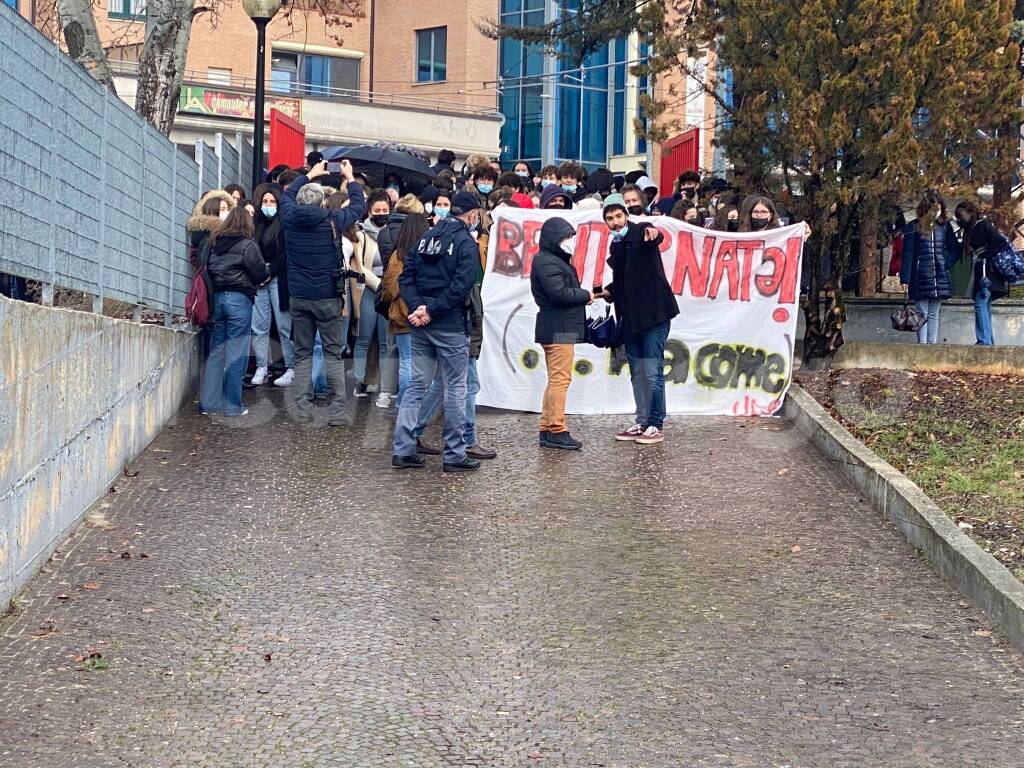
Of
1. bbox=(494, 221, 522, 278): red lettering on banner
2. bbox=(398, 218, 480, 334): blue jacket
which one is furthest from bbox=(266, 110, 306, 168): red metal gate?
bbox=(398, 218, 480, 334): blue jacket

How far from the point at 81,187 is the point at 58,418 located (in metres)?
2.05

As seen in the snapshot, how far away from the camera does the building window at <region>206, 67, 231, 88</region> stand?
158ft

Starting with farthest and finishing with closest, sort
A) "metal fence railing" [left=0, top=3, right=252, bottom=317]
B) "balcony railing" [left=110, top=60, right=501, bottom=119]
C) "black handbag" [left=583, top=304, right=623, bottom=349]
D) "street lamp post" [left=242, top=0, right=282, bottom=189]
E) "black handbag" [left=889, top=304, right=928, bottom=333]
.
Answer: "balcony railing" [left=110, top=60, right=501, bottom=119] < "street lamp post" [left=242, top=0, right=282, bottom=189] < "black handbag" [left=889, top=304, right=928, bottom=333] < "black handbag" [left=583, top=304, right=623, bottom=349] < "metal fence railing" [left=0, top=3, right=252, bottom=317]

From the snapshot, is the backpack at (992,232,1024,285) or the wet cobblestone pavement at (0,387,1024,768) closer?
→ the wet cobblestone pavement at (0,387,1024,768)

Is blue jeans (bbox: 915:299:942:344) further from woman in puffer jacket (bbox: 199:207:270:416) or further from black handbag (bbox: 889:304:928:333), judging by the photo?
woman in puffer jacket (bbox: 199:207:270:416)

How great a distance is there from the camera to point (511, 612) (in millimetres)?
7234

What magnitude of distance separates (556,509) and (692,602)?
6.91 feet

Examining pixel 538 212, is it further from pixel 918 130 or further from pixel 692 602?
pixel 692 602

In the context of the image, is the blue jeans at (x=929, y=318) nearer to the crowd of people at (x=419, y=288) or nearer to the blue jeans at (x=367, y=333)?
the crowd of people at (x=419, y=288)

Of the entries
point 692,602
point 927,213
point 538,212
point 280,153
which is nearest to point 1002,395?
point 927,213

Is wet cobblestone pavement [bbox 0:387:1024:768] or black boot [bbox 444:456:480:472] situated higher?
black boot [bbox 444:456:480:472]

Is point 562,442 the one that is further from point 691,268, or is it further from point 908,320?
point 908,320

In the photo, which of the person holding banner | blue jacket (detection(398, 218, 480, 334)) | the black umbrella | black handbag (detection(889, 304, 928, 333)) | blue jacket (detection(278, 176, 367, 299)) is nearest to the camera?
blue jacket (detection(398, 218, 480, 334))

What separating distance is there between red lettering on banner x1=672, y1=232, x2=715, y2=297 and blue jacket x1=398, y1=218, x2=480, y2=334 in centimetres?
350
